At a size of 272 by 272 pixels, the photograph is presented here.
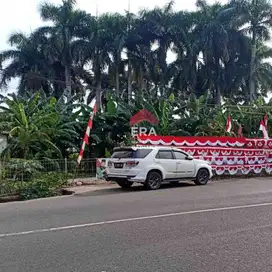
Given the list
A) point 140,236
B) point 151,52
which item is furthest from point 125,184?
point 151,52

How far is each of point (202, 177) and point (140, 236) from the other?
10.4 meters

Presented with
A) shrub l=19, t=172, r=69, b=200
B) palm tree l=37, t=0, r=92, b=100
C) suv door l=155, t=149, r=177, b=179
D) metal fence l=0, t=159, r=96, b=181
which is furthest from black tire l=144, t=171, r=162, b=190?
palm tree l=37, t=0, r=92, b=100

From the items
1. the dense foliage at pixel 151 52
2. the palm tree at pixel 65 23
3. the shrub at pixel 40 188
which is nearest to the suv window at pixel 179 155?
the shrub at pixel 40 188

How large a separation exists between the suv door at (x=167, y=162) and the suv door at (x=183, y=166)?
215 millimetres

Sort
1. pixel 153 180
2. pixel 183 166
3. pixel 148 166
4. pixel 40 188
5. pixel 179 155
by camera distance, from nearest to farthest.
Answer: pixel 40 188 < pixel 148 166 < pixel 153 180 < pixel 183 166 < pixel 179 155

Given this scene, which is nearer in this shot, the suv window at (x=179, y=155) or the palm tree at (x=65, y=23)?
the suv window at (x=179, y=155)

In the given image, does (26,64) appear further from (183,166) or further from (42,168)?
(183,166)

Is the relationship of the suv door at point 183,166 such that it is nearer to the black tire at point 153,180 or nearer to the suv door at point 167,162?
the suv door at point 167,162

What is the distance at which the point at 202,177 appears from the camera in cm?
1694

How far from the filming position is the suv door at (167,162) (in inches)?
609

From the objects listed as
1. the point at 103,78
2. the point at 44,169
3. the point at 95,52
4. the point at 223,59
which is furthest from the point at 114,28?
the point at 44,169

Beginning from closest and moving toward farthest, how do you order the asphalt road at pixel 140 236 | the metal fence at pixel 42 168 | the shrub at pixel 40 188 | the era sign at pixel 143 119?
1. the asphalt road at pixel 140 236
2. the shrub at pixel 40 188
3. the metal fence at pixel 42 168
4. the era sign at pixel 143 119

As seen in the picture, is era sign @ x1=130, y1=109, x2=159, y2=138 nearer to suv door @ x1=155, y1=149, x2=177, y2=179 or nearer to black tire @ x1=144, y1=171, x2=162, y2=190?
suv door @ x1=155, y1=149, x2=177, y2=179

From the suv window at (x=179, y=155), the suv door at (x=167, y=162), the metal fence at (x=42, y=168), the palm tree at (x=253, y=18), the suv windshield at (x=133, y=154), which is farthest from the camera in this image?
the palm tree at (x=253, y=18)
